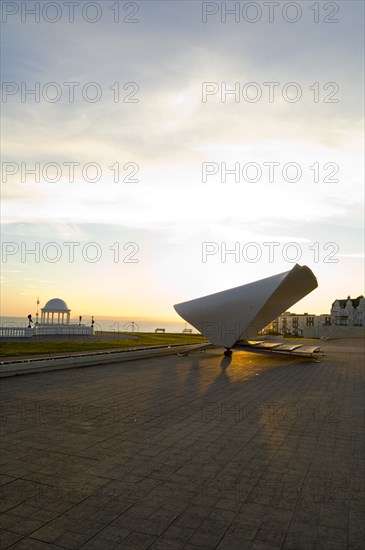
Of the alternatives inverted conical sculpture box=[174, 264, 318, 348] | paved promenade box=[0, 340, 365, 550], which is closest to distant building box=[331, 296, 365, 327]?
inverted conical sculpture box=[174, 264, 318, 348]

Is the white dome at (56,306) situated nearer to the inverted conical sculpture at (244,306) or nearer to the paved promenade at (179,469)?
the inverted conical sculpture at (244,306)

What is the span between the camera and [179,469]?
5812 mm

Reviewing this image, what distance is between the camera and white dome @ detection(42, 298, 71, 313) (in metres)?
39.3

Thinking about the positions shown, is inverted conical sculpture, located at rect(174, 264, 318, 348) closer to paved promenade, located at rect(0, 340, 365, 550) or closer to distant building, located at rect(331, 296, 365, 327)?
paved promenade, located at rect(0, 340, 365, 550)

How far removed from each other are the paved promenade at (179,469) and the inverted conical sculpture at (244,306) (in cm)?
929

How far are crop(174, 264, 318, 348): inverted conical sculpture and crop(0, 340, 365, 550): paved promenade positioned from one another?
929 cm

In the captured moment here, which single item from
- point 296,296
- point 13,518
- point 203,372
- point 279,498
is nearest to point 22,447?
point 13,518

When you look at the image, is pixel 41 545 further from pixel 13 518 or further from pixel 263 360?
pixel 263 360

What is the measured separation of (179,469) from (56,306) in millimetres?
35793

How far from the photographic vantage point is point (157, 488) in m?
5.16

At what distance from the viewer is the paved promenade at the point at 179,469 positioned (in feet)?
13.6

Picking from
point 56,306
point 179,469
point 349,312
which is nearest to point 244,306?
point 179,469

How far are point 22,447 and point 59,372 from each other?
7.95 metres

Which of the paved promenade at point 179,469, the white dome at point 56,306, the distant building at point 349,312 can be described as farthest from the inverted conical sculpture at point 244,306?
the distant building at point 349,312
